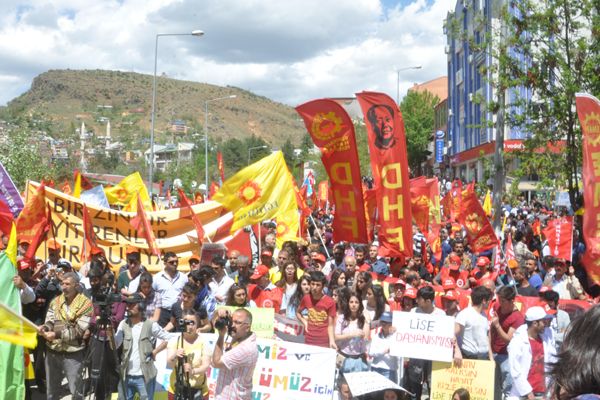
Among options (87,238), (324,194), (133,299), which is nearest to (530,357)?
(133,299)

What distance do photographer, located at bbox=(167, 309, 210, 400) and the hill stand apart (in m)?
130

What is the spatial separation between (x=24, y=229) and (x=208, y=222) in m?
3.36

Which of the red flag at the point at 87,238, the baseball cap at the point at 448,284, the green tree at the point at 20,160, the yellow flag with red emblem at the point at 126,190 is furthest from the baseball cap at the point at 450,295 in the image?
the green tree at the point at 20,160

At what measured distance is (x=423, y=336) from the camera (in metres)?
7.97

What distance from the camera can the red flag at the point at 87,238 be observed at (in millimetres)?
11602

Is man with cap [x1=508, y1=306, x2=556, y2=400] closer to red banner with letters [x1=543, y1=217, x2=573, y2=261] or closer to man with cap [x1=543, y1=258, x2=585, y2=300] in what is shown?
man with cap [x1=543, y1=258, x2=585, y2=300]

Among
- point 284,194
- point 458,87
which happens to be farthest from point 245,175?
point 458,87

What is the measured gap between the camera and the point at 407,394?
802 cm

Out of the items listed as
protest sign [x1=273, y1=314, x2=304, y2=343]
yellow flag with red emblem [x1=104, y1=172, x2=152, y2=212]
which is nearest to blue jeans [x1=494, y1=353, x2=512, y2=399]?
protest sign [x1=273, y1=314, x2=304, y2=343]

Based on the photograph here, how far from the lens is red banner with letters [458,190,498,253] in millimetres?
12594

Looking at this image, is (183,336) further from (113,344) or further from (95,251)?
(95,251)

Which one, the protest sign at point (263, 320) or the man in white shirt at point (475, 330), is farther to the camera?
the protest sign at point (263, 320)

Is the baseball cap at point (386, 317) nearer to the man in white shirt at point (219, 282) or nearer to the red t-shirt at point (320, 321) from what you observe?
the red t-shirt at point (320, 321)

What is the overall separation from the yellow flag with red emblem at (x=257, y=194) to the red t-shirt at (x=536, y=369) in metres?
6.63
